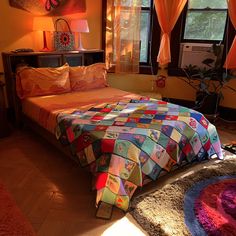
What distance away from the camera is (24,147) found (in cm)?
278

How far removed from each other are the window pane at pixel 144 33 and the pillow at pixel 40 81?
151 cm

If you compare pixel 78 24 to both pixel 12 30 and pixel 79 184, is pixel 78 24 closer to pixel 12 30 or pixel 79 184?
pixel 12 30

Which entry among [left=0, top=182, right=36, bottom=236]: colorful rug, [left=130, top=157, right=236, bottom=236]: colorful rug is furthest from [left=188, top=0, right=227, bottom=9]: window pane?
[left=0, top=182, right=36, bottom=236]: colorful rug

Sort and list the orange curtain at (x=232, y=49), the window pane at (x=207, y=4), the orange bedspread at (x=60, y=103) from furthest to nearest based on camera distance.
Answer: the window pane at (x=207, y=4)
the orange curtain at (x=232, y=49)
the orange bedspread at (x=60, y=103)

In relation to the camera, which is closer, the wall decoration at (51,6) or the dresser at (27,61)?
the dresser at (27,61)

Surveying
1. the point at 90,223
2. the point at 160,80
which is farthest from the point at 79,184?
the point at 160,80

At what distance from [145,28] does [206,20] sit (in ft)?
3.08

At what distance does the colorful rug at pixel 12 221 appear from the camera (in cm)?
161

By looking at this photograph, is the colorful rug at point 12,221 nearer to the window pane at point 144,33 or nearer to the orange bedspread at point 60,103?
the orange bedspread at point 60,103

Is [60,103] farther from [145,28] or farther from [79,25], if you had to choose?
[145,28]

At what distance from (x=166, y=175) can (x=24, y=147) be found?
1617 mm

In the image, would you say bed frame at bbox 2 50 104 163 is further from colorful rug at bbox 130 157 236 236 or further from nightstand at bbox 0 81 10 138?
colorful rug at bbox 130 157 236 236

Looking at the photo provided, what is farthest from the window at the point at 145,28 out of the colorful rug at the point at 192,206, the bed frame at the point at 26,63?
the colorful rug at the point at 192,206

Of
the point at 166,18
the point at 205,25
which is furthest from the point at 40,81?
the point at 205,25
